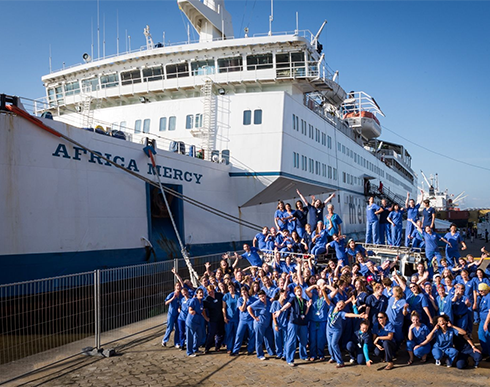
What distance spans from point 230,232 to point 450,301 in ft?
33.1

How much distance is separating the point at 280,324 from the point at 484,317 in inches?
134

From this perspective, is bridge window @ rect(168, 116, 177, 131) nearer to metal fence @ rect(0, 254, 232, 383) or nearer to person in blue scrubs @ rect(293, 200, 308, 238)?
person in blue scrubs @ rect(293, 200, 308, 238)

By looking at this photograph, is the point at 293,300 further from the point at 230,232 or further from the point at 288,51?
the point at 288,51

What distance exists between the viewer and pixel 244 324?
7512 millimetres

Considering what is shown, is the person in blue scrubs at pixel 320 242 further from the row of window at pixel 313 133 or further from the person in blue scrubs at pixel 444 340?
the row of window at pixel 313 133

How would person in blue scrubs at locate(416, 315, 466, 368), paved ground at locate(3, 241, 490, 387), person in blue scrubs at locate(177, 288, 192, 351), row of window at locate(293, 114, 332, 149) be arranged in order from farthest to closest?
row of window at locate(293, 114, 332, 149) < person in blue scrubs at locate(177, 288, 192, 351) < person in blue scrubs at locate(416, 315, 466, 368) < paved ground at locate(3, 241, 490, 387)

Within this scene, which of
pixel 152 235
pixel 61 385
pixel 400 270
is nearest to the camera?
pixel 61 385

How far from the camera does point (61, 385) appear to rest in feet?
20.0

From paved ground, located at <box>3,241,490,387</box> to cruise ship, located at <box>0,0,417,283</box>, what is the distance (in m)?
3.97

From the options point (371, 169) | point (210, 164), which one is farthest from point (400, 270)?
point (371, 169)

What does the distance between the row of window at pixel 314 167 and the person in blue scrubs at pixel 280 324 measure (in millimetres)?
11100

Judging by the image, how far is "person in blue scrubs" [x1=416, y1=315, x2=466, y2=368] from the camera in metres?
6.74

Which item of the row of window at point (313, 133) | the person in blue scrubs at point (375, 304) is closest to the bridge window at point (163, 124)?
the row of window at point (313, 133)

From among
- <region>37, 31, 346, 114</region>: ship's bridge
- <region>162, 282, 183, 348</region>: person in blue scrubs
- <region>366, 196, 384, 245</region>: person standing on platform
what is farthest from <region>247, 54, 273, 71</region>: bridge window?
<region>162, 282, 183, 348</region>: person in blue scrubs
